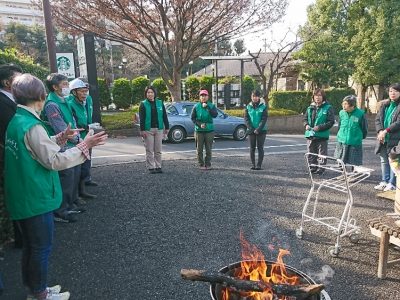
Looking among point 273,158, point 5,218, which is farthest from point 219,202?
point 273,158

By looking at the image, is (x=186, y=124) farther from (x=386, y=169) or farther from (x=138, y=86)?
(x=138, y=86)

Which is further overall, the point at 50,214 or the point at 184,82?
the point at 184,82

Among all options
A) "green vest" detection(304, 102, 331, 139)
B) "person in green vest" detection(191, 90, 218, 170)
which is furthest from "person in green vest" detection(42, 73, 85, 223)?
"green vest" detection(304, 102, 331, 139)

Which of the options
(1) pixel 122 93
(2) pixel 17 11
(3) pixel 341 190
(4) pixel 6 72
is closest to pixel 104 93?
(1) pixel 122 93

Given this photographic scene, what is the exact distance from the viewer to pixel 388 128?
5500mm

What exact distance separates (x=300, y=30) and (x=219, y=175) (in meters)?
17.0

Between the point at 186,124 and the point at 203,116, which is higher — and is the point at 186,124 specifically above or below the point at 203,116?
below

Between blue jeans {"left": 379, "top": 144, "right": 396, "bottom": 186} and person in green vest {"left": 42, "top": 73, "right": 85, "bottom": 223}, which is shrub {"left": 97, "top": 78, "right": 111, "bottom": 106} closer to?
person in green vest {"left": 42, "top": 73, "right": 85, "bottom": 223}

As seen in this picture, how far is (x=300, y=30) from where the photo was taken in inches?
816

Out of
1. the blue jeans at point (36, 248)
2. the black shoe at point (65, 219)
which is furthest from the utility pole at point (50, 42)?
the blue jeans at point (36, 248)

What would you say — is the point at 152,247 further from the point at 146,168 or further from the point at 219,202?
the point at 146,168

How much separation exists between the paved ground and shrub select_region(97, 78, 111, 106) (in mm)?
16277

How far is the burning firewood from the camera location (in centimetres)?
192

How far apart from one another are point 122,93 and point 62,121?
19.3 metres
